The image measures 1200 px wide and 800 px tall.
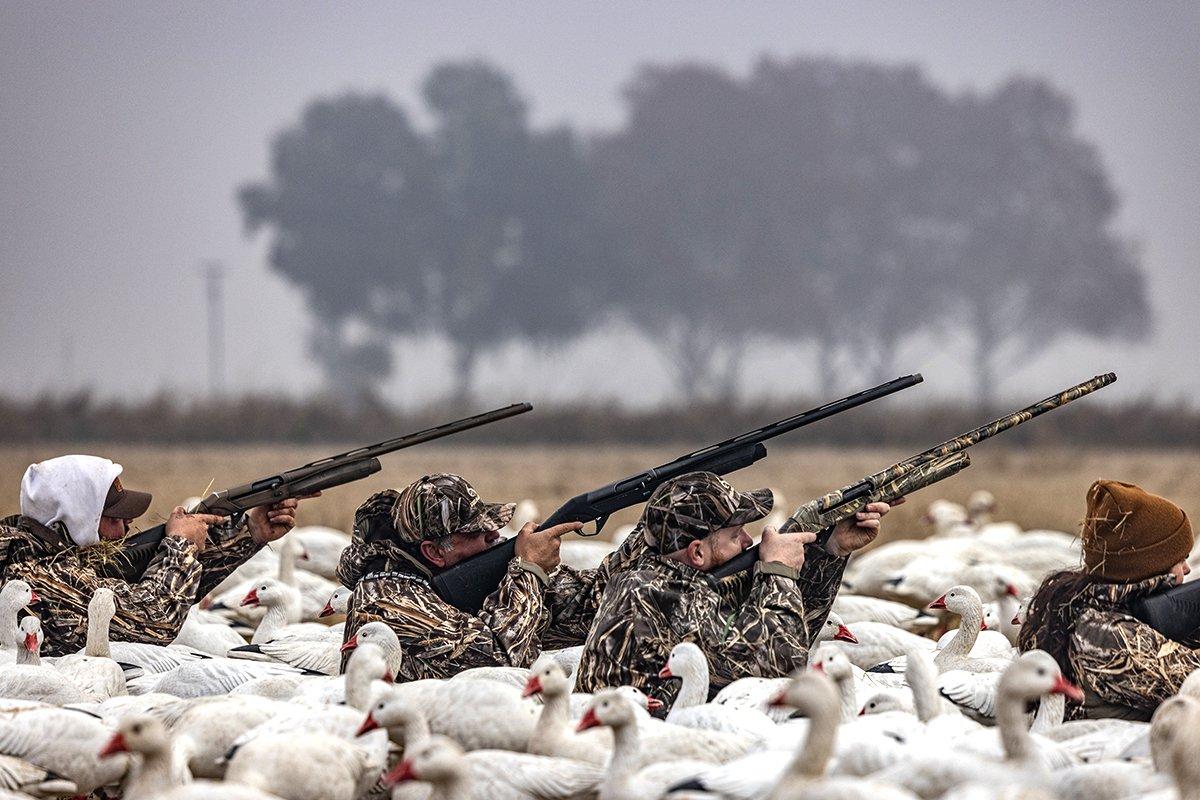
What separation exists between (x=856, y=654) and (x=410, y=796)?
334 cm

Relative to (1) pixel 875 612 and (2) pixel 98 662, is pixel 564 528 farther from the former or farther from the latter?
(1) pixel 875 612

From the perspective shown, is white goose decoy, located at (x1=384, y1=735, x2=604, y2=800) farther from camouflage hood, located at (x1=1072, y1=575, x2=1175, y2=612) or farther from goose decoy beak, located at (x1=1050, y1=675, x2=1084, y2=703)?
camouflage hood, located at (x1=1072, y1=575, x2=1175, y2=612)

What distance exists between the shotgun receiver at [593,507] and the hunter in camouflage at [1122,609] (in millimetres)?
1653

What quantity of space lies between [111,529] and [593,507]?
2345 millimetres

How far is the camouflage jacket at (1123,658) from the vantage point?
5.79 meters

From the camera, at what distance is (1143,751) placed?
202 inches

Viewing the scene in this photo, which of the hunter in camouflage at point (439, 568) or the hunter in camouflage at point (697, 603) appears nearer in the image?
the hunter in camouflage at point (697, 603)

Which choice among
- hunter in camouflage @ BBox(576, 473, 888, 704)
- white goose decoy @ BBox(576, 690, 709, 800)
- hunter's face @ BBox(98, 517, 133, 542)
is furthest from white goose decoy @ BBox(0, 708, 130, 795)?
hunter's face @ BBox(98, 517, 133, 542)

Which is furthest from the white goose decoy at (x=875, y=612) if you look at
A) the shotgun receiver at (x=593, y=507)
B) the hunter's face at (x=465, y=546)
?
the hunter's face at (x=465, y=546)

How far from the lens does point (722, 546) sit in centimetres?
637

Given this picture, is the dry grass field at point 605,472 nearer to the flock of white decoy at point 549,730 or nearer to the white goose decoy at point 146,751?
the flock of white decoy at point 549,730

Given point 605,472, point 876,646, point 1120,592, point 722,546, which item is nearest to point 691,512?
point 722,546

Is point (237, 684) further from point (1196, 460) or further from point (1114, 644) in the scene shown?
point (1196, 460)

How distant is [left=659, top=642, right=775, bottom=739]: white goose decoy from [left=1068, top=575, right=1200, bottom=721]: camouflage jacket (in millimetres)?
1083
